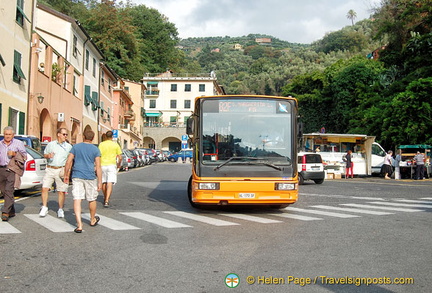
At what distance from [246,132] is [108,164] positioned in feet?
12.4

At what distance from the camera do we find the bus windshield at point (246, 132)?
9.78 metres

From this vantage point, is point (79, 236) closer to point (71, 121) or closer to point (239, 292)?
point (239, 292)

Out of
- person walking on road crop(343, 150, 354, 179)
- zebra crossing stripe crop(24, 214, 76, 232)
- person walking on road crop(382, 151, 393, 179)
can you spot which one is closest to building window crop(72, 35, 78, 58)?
person walking on road crop(343, 150, 354, 179)

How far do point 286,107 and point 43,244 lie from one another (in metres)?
5.94

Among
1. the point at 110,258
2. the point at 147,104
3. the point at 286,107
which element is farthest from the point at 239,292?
the point at 147,104

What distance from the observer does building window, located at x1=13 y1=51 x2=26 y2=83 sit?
902 inches

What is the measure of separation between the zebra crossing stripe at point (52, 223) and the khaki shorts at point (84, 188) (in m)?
0.62

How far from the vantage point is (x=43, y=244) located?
6598mm

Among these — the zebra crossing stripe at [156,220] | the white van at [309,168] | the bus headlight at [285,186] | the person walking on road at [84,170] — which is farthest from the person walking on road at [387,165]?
the person walking on road at [84,170]

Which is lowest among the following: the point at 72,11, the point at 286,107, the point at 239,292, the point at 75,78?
the point at 239,292

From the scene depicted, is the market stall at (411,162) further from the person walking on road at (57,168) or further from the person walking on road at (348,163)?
the person walking on road at (57,168)

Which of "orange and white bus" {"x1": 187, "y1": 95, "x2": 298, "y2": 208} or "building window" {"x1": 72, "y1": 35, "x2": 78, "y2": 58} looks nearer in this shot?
"orange and white bus" {"x1": 187, "y1": 95, "x2": 298, "y2": 208}

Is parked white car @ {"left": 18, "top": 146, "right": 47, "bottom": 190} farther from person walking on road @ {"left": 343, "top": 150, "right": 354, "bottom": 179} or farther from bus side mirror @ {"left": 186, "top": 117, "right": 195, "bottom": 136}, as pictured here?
person walking on road @ {"left": 343, "top": 150, "right": 354, "bottom": 179}

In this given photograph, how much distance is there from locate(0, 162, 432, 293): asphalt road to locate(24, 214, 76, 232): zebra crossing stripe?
2cm
